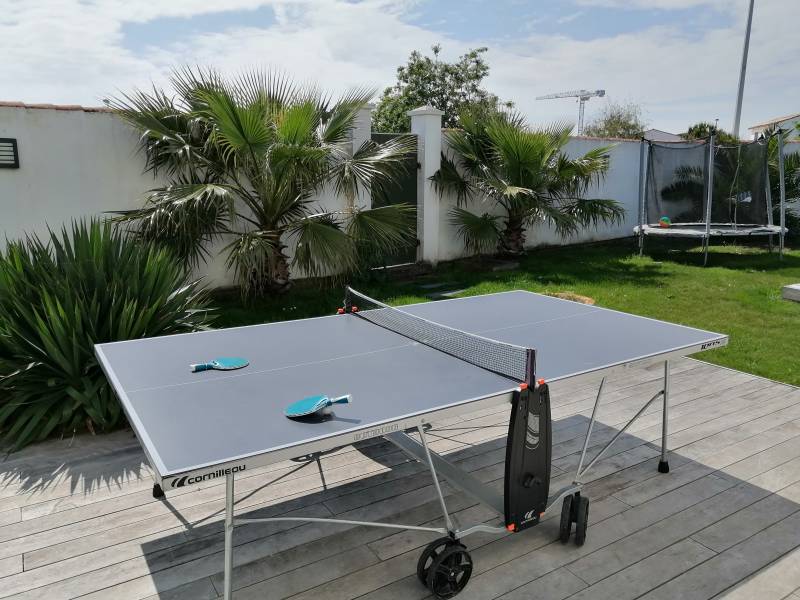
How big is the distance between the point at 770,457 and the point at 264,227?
18.0ft

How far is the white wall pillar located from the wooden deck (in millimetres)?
5605

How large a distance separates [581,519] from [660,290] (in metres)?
6.49

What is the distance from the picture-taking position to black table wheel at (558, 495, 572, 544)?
115 inches

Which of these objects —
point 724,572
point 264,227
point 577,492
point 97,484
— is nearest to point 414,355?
point 577,492

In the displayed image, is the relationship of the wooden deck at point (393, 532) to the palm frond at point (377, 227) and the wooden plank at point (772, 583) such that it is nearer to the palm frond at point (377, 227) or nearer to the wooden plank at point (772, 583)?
the wooden plank at point (772, 583)

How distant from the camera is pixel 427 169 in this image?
31.1 ft

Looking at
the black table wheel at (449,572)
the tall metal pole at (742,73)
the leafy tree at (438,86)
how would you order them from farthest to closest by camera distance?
the leafy tree at (438,86) < the tall metal pole at (742,73) < the black table wheel at (449,572)

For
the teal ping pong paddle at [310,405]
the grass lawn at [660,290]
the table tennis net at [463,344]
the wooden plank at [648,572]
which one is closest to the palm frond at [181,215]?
the grass lawn at [660,290]

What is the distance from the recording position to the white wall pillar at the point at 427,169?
9.38 m

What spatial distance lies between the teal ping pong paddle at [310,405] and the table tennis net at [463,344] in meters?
0.77

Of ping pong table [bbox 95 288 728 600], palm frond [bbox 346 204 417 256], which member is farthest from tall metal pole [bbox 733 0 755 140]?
ping pong table [bbox 95 288 728 600]

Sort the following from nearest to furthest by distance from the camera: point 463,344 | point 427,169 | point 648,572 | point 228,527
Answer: point 228,527
point 648,572
point 463,344
point 427,169

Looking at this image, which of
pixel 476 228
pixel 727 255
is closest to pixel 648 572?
pixel 476 228

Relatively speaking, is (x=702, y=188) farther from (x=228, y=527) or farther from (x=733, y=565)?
(x=228, y=527)
